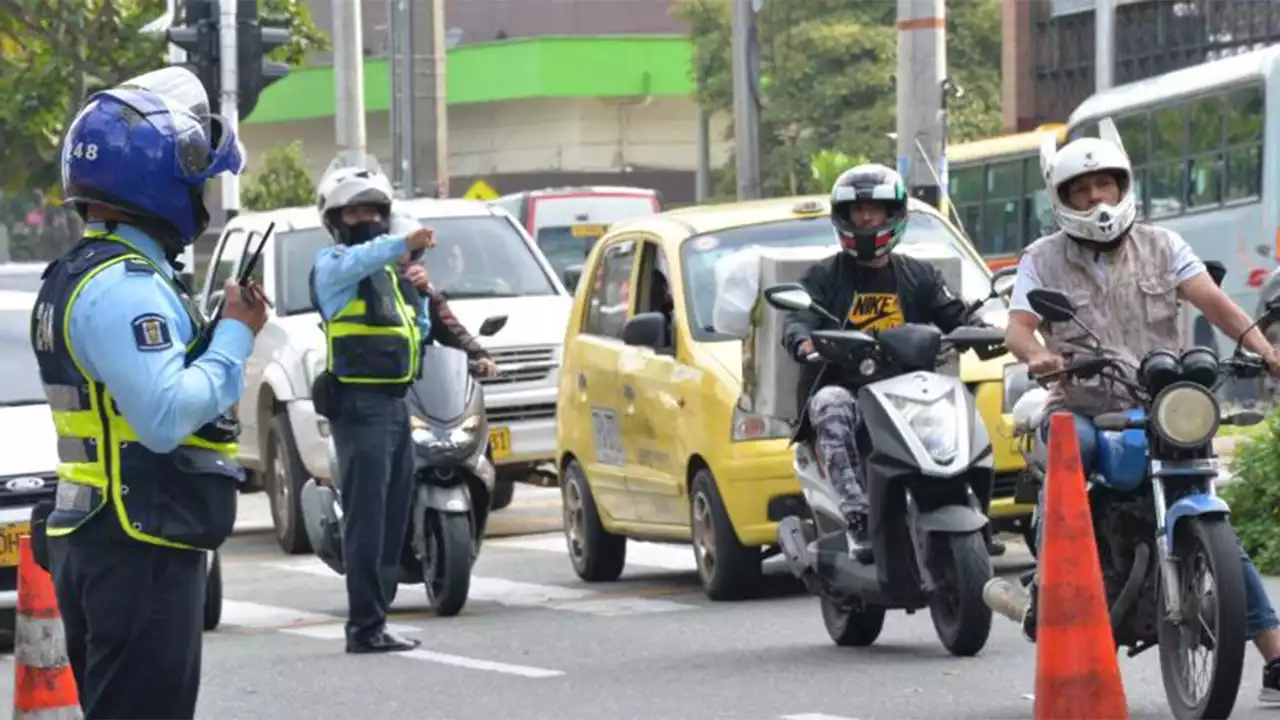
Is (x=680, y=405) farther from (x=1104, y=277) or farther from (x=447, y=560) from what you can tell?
(x=1104, y=277)

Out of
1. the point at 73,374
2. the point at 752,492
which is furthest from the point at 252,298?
the point at 752,492

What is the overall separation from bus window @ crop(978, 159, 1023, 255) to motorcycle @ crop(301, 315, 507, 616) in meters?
23.6

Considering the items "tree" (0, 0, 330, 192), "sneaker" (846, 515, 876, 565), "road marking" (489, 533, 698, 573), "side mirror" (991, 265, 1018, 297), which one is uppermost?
"tree" (0, 0, 330, 192)

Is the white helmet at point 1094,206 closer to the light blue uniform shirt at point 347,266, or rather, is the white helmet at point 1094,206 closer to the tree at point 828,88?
the light blue uniform shirt at point 347,266

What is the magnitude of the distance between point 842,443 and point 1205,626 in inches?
98.2

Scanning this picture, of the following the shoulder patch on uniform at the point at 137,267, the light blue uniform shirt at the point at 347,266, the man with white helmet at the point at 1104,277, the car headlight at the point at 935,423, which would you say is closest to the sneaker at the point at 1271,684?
the man with white helmet at the point at 1104,277

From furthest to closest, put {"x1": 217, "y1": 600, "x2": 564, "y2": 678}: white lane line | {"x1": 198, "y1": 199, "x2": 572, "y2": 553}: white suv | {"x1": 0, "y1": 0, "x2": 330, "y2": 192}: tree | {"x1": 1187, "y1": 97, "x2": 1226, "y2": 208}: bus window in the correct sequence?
{"x1": 0, "y1": 0, "x2": 330, "y2": 192}: tree → {"x1": 1187, "y1": 97, "x2": 1226, "y2": 208}: bus window → {"x1": 198, "y1": 199, "x2": 572, "y2": 553}: white suv → {"x1": 217, "y1": 600, "x2": 564, "y2": 678}: white lane line

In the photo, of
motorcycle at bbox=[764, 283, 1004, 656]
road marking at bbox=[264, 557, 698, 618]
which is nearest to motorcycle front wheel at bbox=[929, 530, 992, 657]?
motorcycle at bbox=[764, 283, 1004, 656]

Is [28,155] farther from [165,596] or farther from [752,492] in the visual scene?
[165,596]

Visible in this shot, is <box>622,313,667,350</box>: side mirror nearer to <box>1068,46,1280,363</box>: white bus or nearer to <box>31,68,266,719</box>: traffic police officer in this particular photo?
<box>31,68,266,719</box>: traffic police officer

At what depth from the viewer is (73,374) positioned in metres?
5.45

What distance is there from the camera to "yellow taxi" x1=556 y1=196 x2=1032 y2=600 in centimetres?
1256

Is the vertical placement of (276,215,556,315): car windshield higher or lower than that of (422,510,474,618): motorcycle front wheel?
higher

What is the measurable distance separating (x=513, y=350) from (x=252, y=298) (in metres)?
11.7
